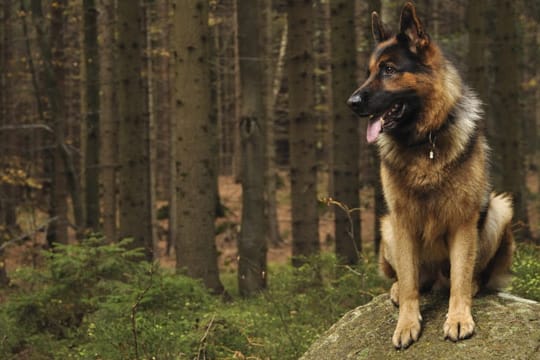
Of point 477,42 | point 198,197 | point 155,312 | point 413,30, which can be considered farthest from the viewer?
point 477,42

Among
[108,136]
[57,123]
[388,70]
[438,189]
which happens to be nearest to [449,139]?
[438,189]

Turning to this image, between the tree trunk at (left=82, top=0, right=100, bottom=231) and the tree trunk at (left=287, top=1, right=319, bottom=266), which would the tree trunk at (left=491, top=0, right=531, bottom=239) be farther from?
the tree trunk at (left=82, top=0, right=100, bottom=231)

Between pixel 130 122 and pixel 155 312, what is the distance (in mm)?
5599

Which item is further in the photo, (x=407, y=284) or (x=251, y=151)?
(x=251, y=151)

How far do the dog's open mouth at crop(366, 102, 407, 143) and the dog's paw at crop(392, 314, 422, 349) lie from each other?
1238 mm

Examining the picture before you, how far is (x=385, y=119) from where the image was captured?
14.5ft

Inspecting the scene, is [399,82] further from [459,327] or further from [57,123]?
[57,123]

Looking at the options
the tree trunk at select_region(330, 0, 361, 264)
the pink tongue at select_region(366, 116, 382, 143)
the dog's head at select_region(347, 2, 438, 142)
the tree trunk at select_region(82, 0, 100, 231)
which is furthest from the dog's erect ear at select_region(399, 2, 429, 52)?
the tree trunk at select_region(82, 0, 100, 231)

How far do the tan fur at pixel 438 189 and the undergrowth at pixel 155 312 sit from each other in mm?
2221

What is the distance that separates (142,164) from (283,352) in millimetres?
6848

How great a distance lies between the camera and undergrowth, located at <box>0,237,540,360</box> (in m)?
7.10

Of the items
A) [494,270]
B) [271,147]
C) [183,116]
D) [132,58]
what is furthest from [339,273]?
[271,147]

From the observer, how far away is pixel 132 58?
13.0 metres

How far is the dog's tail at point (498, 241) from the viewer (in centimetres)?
489
